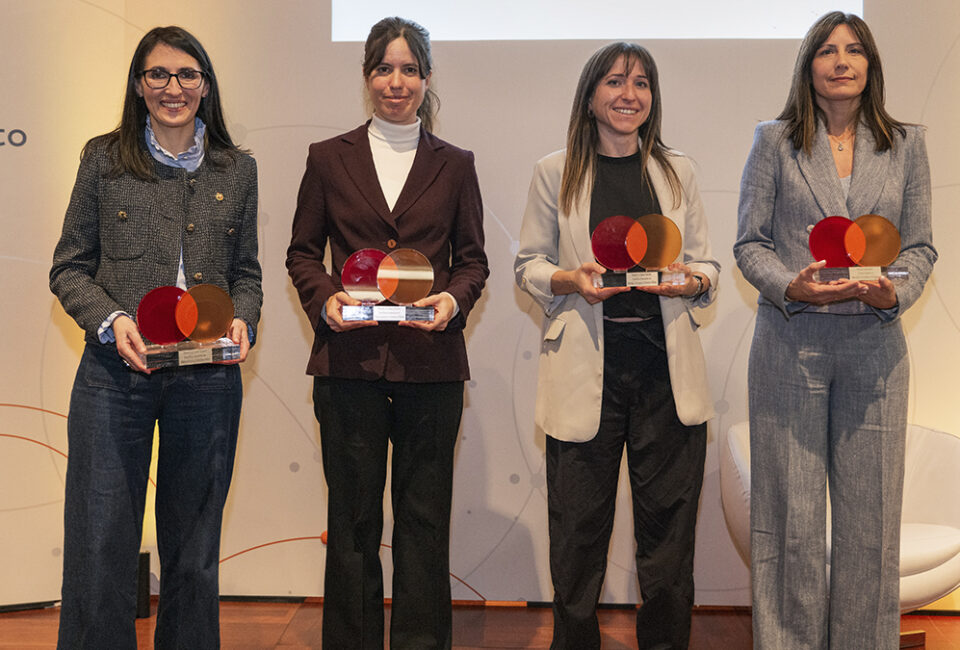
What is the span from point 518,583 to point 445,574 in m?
1.15

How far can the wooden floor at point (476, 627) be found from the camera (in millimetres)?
3031

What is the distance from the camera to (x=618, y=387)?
235cm

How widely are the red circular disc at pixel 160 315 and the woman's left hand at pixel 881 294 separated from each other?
67.3 inches

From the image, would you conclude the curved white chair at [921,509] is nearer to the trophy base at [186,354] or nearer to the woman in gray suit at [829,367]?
the woman in gray suit at [829,367]

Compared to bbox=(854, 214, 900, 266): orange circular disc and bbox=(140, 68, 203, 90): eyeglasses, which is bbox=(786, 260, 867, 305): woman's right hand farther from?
bbox=(140, 68, 203, 90): eyeglasses

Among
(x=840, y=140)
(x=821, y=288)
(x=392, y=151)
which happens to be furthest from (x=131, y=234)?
(x=840, y=140)

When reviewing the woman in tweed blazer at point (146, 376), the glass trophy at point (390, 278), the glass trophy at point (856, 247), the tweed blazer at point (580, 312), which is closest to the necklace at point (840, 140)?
the glass trophy at point (856, 247)

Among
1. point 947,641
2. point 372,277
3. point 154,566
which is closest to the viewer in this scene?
point 372,277

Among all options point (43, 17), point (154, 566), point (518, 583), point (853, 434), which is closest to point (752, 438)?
point (853, 434)

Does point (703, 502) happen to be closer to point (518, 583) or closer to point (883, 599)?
point (518, 583)

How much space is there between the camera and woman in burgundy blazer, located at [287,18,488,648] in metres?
2.29

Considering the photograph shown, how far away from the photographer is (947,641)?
10.1 feet

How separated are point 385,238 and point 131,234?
65 cm

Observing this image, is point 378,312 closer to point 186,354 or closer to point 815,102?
point 186,354
